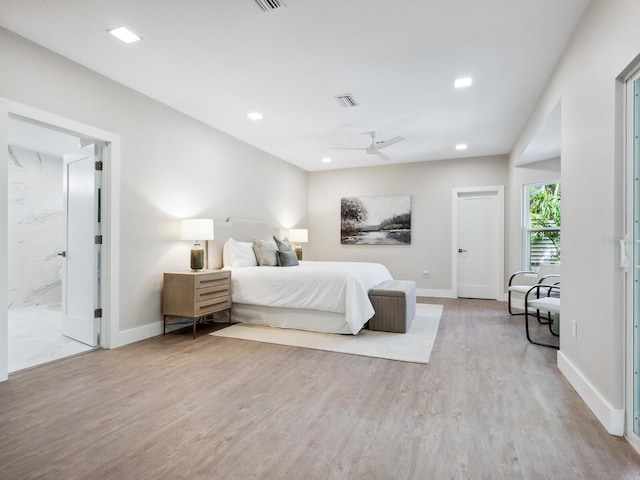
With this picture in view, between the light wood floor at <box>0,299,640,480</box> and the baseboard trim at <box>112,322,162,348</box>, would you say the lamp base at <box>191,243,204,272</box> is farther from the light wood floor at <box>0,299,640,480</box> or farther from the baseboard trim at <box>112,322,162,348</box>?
the light wood floor at <box>0,299,640,480</box>

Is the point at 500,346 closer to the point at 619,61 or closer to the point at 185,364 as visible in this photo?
the point at 619,61

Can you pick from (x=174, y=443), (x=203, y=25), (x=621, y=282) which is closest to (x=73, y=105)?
(x=203, y=25)

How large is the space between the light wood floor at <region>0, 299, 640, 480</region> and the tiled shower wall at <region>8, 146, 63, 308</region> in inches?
147

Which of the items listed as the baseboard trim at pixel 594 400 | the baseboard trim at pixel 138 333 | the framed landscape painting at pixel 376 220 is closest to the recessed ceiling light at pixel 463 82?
the baseboard trim at pixel 594 400

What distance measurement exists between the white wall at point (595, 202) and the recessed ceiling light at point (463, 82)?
0.81 m

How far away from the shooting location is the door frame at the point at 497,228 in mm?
6434

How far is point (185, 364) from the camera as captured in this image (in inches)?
119

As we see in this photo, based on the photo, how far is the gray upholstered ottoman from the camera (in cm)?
402

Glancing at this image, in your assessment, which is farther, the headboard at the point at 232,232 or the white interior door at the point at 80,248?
the headboard at the point at 232,232

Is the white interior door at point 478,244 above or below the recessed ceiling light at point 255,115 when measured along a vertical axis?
below

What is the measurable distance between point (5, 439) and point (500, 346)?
3.89 m

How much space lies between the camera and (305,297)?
4094 mm

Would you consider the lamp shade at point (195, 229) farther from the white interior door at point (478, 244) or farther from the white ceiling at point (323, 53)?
the white interior door at point (478, 244)

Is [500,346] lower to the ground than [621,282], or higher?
lower
